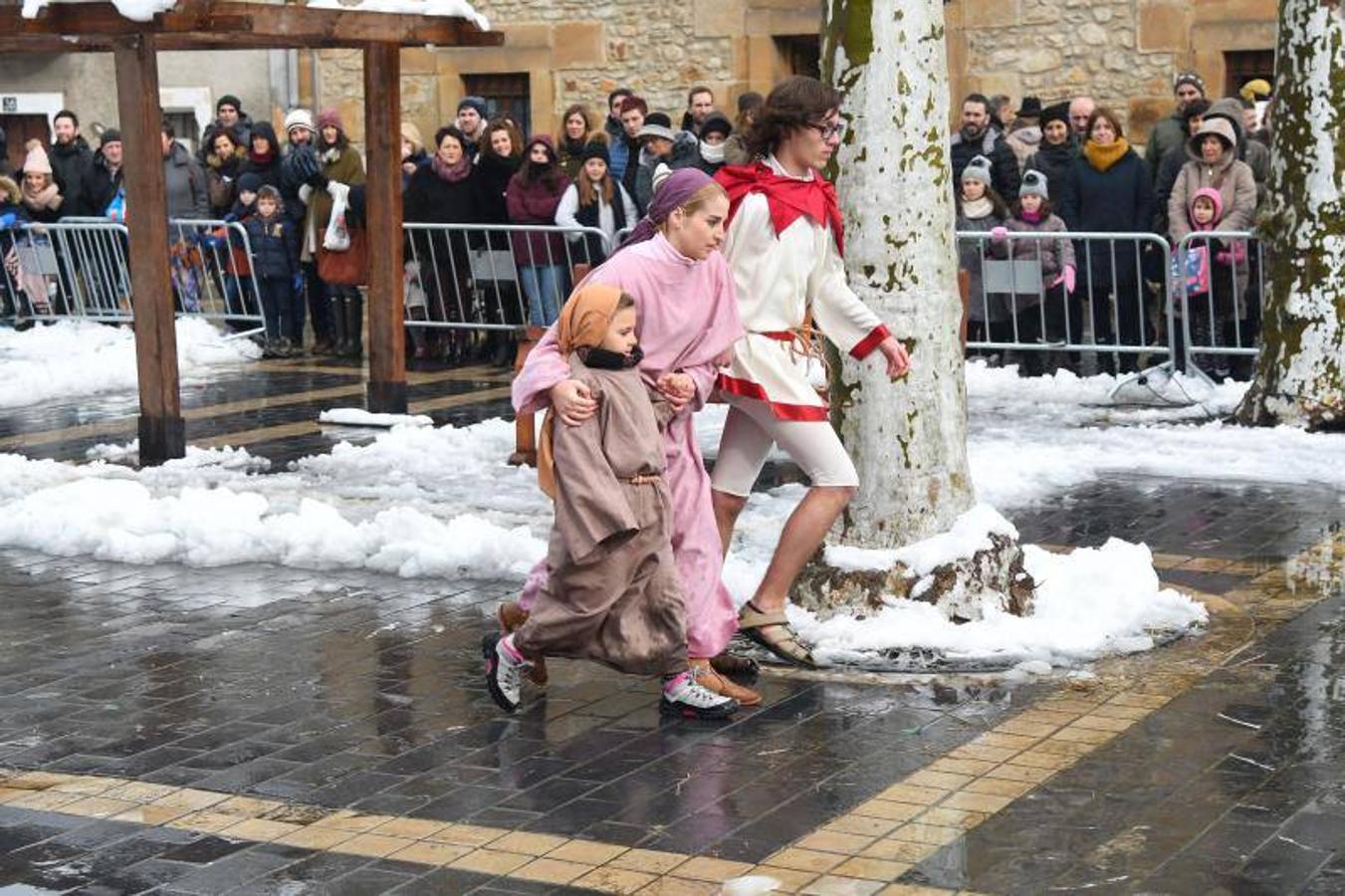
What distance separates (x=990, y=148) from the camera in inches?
679

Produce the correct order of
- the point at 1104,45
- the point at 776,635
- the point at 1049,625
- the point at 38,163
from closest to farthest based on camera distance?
the point at 776,635
the point at 1049,625
the point at 38,163
the point at 1104,45

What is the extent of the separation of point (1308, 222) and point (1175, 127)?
4.32 m

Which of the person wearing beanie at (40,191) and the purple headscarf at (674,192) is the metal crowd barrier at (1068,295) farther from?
the purple headscarf at (674,192)

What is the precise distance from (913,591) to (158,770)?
8.98 feet

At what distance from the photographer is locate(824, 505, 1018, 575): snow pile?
27.5ft

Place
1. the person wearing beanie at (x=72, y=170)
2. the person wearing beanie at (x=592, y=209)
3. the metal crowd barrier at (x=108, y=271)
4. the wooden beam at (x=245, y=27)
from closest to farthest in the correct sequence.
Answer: the wooden beam at (x=245, y=27) < the person wearing beanie at (x=592, y=209) < the metal crowd barrier at (x=108, y=271) < the person wearing beanie at (x=72, y=170)

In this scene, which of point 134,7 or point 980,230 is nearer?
point 134,7

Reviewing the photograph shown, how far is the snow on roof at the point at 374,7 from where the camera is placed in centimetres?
1250

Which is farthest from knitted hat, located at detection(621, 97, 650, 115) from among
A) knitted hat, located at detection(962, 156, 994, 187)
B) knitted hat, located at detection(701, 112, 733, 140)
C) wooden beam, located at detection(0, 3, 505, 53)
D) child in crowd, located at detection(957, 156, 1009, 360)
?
wooden beam, located at detection(0, 3, 505, 53)

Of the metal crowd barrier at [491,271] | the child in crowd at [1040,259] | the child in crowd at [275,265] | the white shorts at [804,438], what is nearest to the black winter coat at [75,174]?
the child in crowd at [275,265]

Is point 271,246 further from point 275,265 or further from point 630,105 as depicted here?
point 630,105

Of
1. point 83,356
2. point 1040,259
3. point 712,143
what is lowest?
point 83,356

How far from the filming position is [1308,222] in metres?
13.3

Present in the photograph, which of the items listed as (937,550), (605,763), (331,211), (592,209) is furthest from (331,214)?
(605,763)
